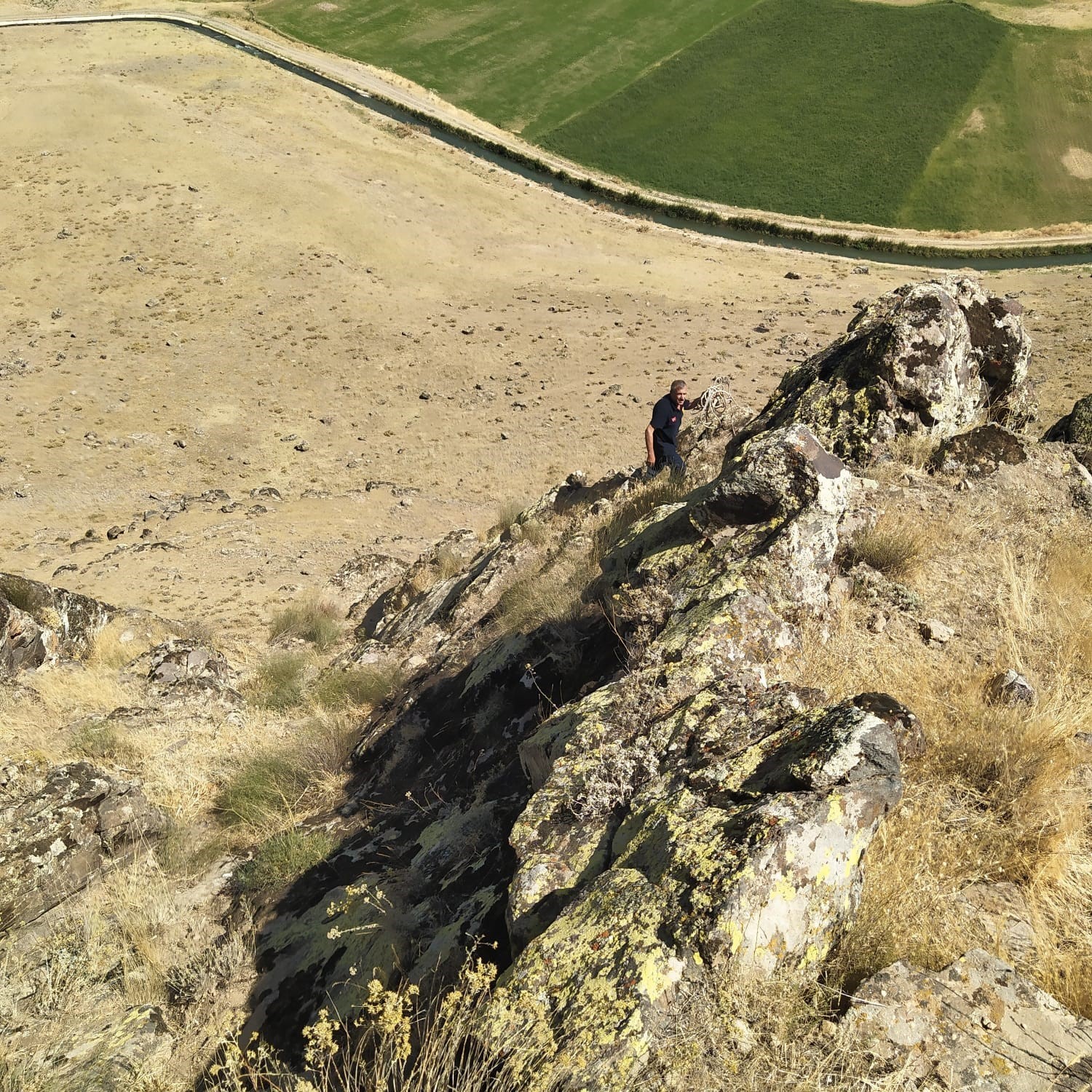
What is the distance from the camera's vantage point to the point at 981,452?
25.6 feet

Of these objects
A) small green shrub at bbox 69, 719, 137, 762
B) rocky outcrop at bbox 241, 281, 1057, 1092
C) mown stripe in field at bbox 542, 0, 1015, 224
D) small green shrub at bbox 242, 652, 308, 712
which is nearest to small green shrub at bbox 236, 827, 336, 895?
rocky outcrop at bbox 241, 281, 1057, 1092

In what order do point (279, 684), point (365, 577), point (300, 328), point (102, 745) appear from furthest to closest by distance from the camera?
point (300, 328) → point (365, 577) → point (279, 684) → point (102, 745)

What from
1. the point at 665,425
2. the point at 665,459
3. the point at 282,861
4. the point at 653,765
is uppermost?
the point at 653,765

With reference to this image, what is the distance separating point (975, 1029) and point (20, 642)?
1328cm

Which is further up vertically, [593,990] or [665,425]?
[593,990]

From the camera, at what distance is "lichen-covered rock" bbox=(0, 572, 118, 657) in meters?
13.1

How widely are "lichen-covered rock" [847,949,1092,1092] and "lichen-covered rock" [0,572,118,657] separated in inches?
526

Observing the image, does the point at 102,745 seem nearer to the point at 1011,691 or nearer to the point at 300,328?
the point at 1011,691

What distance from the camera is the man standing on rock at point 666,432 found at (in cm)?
1205

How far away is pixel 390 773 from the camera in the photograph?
768 cm

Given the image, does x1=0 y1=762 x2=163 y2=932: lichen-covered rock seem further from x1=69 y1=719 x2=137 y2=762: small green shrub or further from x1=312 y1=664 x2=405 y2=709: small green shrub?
x1=312 y1=664 x2=405 y2=709: small green shrub

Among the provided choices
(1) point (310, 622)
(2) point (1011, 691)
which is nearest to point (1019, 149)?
(1) point (310, 622)

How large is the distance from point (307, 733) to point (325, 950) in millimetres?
4135

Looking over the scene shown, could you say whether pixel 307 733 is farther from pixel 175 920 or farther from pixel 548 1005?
pixel 548 1005
